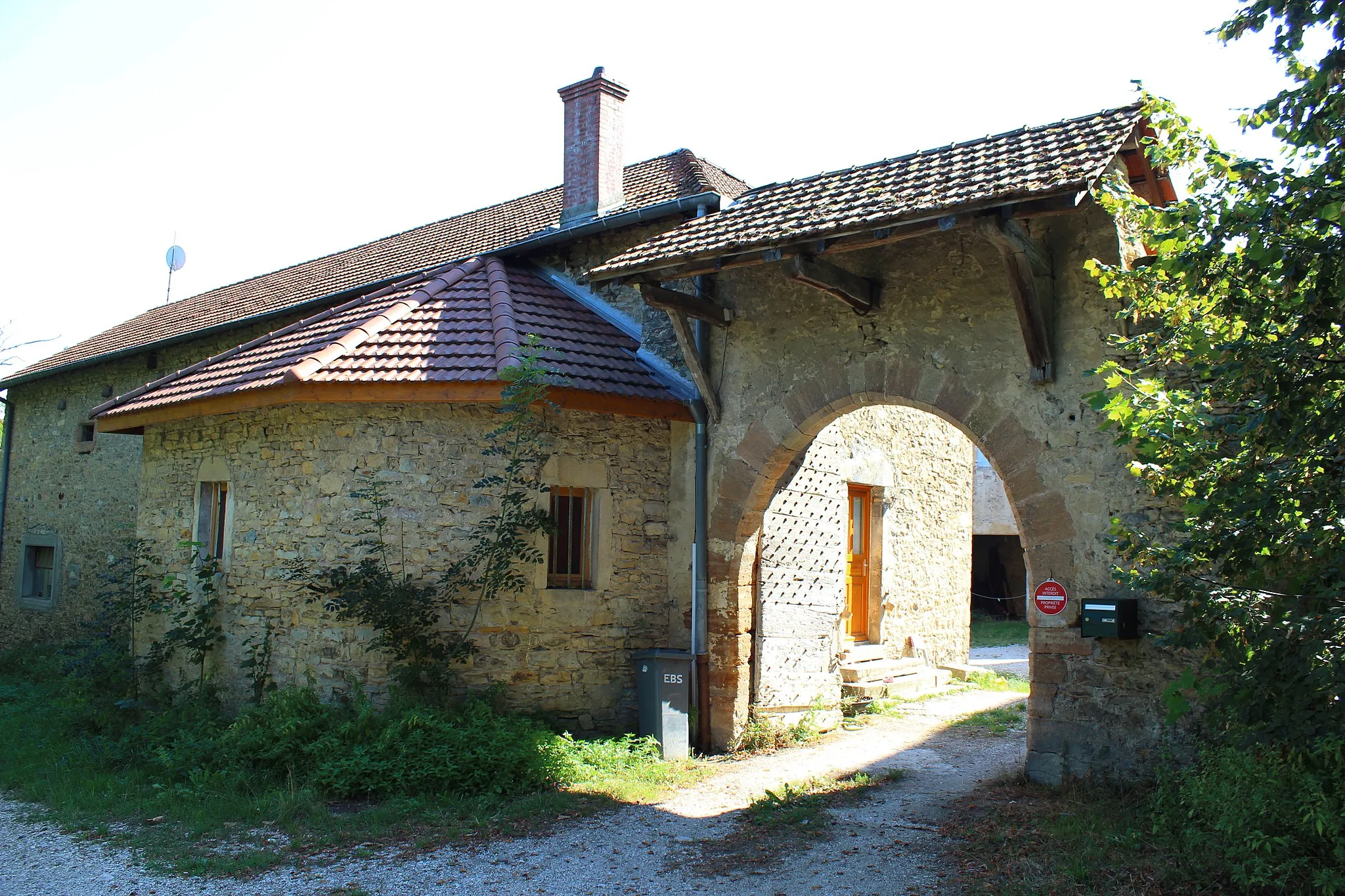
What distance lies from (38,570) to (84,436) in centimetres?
241

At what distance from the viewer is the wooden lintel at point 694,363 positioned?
8.27 m

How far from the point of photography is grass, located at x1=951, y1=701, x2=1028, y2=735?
972cm

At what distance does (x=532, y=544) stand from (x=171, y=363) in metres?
8.11

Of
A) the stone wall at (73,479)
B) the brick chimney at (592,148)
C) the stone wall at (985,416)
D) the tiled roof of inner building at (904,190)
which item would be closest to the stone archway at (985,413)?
the stone wall at (985,416)

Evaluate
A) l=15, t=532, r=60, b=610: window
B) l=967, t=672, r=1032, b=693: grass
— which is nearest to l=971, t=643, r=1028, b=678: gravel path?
l=967, t=672, r=1032, b=693: grass

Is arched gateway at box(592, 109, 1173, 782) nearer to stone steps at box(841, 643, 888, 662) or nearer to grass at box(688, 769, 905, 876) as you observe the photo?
grass at box(688, 769, 905, 876)

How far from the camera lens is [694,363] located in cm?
841

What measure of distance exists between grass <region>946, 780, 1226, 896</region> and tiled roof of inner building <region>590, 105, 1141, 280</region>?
11.8ft

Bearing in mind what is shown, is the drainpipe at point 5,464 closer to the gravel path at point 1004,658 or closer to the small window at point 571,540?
the small window at point 571,540

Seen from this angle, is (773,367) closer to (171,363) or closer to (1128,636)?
(1128,636)

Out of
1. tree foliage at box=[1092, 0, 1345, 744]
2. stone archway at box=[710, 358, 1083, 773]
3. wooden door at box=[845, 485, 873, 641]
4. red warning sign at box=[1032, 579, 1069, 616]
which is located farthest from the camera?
wooden door at box=[845, 485, 873, 641]

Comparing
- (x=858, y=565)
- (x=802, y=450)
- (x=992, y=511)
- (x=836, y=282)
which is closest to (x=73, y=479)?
(x=858, y=565)

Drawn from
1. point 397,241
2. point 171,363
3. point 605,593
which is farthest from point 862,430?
point 171,363

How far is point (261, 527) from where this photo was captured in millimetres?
8359
